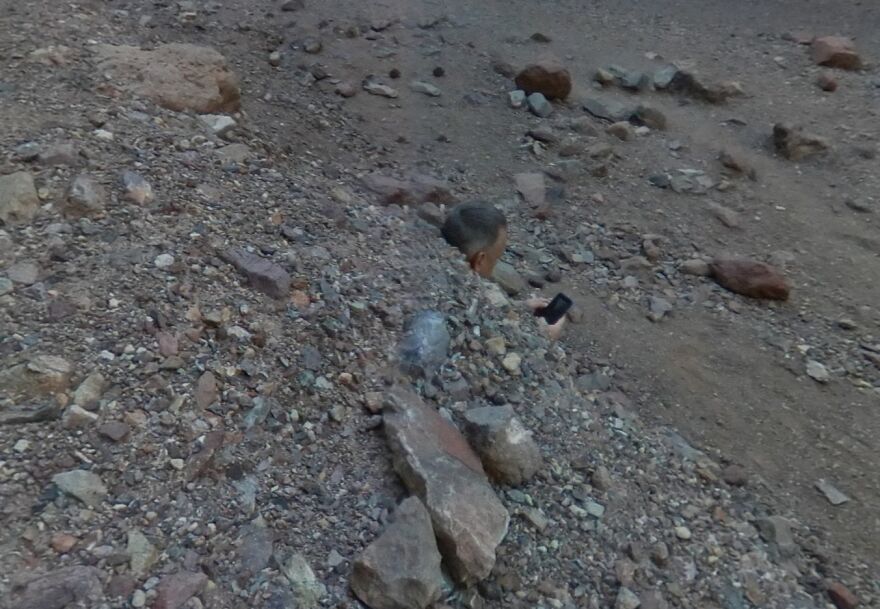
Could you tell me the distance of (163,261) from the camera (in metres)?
1.99

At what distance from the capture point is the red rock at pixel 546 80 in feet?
12.9

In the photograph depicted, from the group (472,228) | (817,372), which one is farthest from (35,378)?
(817,372)

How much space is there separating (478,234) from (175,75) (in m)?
1.11

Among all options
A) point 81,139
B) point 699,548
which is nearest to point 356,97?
point 81,139

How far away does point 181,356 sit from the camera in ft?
5.94

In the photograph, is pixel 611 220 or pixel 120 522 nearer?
pixel 120 522

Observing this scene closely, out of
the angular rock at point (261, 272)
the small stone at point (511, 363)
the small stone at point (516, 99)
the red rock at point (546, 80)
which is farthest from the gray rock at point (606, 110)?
the angular rock at point (261, 272)

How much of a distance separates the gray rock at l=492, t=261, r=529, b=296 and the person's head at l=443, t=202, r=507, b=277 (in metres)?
0.05

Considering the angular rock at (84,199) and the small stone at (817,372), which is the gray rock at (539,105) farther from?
the angular rock at (84,199)

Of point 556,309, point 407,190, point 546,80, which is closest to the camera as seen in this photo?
point 556,309

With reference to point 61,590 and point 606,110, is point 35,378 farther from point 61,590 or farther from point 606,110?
point 606,110

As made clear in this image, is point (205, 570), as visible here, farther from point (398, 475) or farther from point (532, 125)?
point (532, 125)

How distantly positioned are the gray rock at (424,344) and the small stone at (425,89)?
6.20 ft

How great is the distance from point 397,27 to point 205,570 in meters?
3.40
